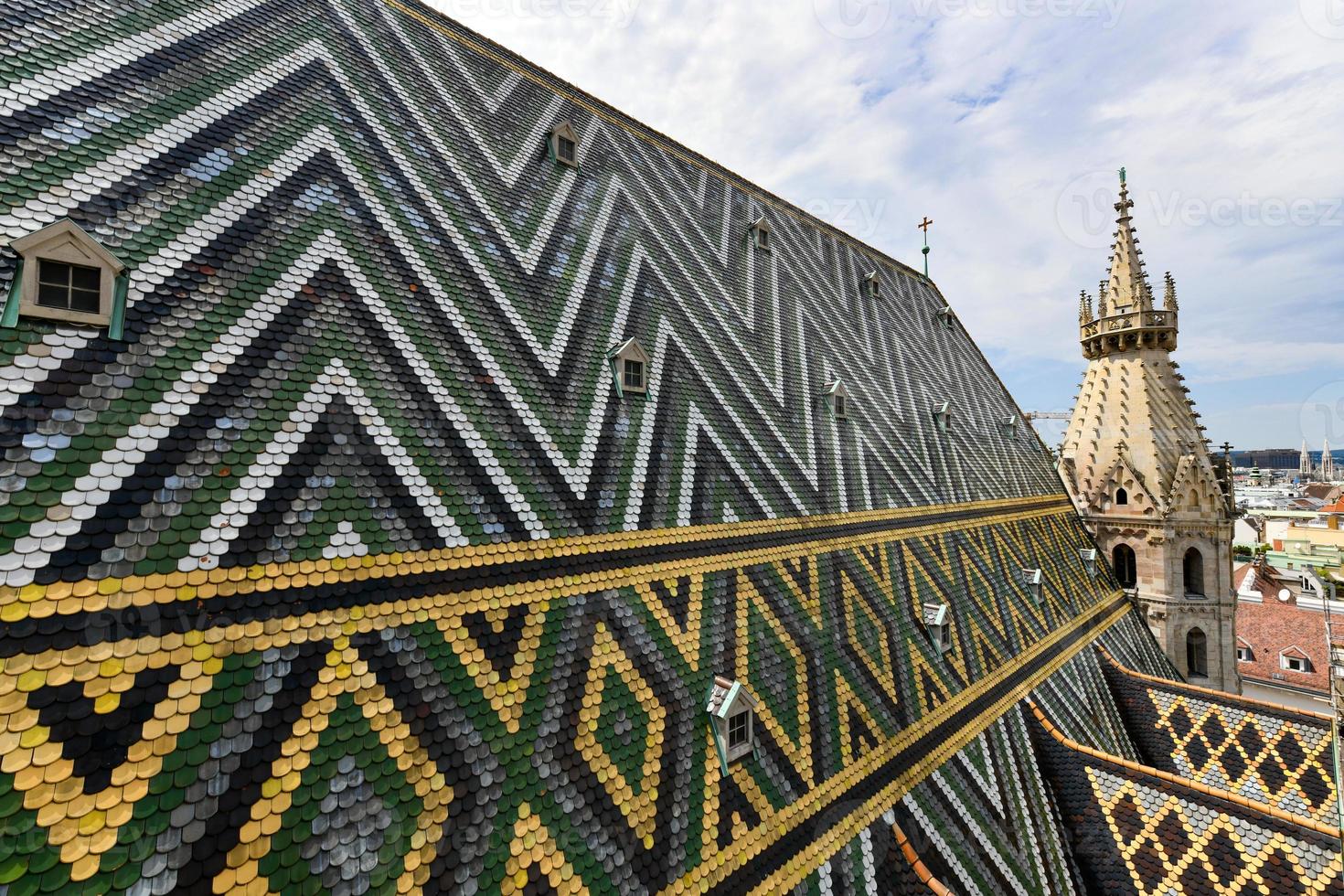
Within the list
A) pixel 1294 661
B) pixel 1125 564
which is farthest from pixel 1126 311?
pixel 1294 661

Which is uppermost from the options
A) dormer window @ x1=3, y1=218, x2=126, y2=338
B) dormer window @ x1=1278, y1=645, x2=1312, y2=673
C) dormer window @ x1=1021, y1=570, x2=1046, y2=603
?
dormer window @ x1=3, y1=218, x2=126, y2=338

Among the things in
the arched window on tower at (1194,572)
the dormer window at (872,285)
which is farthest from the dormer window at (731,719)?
the arched window on tower at (1194,572)

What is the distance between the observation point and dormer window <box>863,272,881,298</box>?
17969 millimetres

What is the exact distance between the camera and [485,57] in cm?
1041

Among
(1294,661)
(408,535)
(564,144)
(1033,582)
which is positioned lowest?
(1294,661)

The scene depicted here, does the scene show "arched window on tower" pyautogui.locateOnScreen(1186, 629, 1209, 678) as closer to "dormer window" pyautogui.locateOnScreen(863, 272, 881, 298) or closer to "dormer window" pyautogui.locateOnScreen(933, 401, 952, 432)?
"dormer window" pyautogui.locateOnScreen(933, 401, 952, 432)

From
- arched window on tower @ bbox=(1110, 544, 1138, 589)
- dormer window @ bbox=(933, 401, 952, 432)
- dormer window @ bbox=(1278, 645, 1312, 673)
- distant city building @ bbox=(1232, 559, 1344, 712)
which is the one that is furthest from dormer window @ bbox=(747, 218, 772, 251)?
dormer window @ bbox=(1278, 645, 1312, 673)

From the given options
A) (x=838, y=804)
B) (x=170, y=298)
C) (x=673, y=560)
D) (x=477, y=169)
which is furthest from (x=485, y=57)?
(x=838, y=804)

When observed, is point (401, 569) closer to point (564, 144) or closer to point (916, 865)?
point (916, 865)

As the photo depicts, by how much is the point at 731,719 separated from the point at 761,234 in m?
11.7

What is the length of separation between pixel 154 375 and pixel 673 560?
17.4 ft

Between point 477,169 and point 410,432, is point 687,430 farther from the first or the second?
point 477,169

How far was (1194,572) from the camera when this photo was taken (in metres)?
20.5

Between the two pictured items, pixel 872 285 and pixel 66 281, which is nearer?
pixel 66 281
